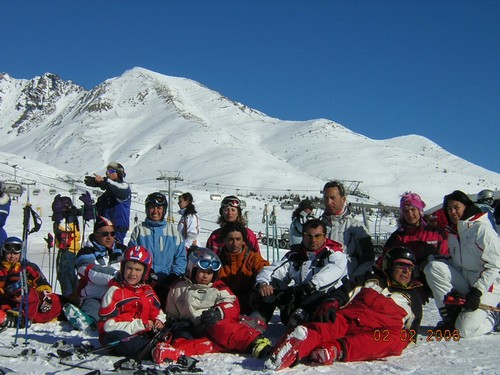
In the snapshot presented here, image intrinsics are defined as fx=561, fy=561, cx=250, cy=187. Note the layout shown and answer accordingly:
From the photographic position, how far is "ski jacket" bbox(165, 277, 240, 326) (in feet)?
15.2

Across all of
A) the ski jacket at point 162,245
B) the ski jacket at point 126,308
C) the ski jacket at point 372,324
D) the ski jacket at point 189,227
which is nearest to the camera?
the ski jacket at point 372,324

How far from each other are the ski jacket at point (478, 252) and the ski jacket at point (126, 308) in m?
2.79

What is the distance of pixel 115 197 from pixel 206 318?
2.67 m

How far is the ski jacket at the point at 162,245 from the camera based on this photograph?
19.5ft

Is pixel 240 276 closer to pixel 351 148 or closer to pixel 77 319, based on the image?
pixel 77 319

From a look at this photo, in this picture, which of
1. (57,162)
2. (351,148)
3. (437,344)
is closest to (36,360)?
(437,344)

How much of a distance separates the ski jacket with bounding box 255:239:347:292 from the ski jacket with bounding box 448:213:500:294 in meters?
1.10

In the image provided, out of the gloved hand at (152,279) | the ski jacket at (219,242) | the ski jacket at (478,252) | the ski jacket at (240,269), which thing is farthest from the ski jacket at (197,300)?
the ski jacket at (478,252)

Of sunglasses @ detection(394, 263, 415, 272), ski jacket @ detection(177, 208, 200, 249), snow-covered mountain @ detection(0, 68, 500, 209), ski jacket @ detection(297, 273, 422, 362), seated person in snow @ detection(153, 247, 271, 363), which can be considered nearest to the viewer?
ski jacket @ detection(297, 273, 422, 362)

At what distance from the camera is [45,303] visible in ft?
18.6

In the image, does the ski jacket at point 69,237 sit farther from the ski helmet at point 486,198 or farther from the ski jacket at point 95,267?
the ski helmet at point 486,198

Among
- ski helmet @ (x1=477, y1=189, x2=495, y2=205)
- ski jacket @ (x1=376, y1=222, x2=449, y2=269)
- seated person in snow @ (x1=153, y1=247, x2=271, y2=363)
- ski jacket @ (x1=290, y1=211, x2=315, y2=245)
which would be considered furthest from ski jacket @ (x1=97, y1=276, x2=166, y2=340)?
ski helmet @ (x1=477, y1=189, x2=495, y2=205)

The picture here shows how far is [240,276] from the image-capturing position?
18.3 ft

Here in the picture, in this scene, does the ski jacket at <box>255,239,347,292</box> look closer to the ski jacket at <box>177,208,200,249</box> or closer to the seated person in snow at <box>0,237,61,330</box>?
the seated person in snow at <box>0,237,61,330</box>
